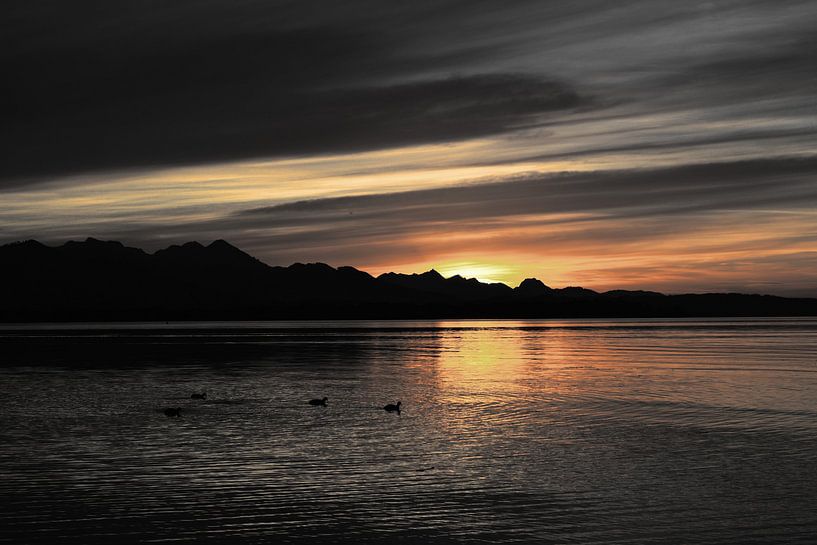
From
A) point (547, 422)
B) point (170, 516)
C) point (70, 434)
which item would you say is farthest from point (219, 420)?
point (170, 516)

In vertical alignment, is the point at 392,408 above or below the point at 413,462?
above

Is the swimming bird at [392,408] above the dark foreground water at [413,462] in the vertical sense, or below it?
above

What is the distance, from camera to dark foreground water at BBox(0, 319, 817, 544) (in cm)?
1962

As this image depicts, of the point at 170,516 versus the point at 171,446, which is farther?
the point at 171,446

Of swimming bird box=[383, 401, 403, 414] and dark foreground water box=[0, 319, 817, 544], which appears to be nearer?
dark foreground water box=[0, 319, 817, 544]

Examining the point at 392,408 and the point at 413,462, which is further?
the point at 392,408

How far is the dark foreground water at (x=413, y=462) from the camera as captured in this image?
64.4ft

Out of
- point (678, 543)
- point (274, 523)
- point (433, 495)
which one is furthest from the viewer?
point (433, 495)

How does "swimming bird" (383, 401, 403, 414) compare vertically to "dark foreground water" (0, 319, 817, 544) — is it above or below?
above

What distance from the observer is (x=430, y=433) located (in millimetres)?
33719

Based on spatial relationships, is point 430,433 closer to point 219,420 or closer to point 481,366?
point 219,420

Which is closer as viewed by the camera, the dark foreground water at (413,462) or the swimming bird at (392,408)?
the dark foreground water at (413,462)

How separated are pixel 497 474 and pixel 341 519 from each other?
6930 mm

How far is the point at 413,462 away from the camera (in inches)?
1077
